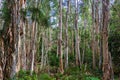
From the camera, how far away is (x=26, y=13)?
13.2m

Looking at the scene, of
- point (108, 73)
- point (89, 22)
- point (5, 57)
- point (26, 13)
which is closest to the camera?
point (108, 73)

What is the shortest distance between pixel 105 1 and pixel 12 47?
426 centimetres

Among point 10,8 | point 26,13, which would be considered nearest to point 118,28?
point 26,13

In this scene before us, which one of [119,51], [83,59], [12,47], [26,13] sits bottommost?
[83,59]

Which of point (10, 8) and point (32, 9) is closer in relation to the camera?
point (10, 8)

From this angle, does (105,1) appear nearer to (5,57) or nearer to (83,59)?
(5,57)

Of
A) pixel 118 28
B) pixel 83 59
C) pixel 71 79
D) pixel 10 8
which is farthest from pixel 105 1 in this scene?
pixel 83 59

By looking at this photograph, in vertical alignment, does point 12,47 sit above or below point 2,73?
above

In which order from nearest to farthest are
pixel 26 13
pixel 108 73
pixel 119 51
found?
pixel 108 73 → pixel 26 13 → pixel 119 51

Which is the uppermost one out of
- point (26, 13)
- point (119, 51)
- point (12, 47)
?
point (26, 13)

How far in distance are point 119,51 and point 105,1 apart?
10.0 metres

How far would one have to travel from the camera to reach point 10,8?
11.7 meters

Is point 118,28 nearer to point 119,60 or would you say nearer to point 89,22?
point 119,60

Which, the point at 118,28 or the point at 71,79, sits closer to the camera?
the point at 71,79
